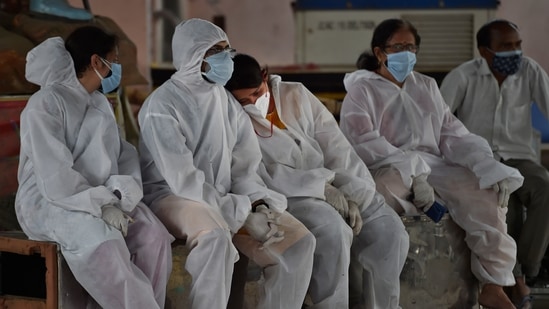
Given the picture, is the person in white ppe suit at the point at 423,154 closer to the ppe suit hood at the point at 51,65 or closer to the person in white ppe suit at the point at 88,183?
the person in white ppe suit at the point at 88,183

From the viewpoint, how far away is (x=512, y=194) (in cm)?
A: 576

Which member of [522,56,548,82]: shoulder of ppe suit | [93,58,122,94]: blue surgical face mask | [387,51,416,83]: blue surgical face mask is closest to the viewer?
[93,58,122,94]: blue surgical face mask

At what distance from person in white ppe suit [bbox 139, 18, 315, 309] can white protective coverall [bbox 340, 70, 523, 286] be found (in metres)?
0.71

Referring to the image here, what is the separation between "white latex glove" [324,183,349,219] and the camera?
193 inches

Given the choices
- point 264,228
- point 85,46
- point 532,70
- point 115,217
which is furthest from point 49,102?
point 532,70

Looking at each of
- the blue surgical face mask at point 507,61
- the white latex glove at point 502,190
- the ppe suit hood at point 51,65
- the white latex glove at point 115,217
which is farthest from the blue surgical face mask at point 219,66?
the blue surgical face mask at point 507,61

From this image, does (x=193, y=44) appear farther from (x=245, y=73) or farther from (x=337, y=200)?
(x=337, y=200)

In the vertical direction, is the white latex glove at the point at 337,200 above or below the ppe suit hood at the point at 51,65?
below

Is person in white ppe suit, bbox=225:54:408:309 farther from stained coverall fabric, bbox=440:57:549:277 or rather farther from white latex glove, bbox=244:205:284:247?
stained coverall fabric, bbox=440:57:549:277

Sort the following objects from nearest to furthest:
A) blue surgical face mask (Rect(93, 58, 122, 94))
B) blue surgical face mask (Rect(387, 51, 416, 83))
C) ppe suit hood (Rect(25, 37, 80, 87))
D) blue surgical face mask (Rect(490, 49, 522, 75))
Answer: ppe suit hood (Rect(25, 37, 80, 87))
blue surgical face mask (Rect(93, 58, 122, 94))
blue surgical face mask (Rect(387, 51, 416, 83))
blue surgical face mask (Rect(490, 49, 522, 75))

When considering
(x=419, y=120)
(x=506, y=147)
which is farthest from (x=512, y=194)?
(x=419, y=120)

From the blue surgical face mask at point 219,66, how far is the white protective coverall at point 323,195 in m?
0.33

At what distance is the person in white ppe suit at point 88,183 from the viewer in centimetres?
416

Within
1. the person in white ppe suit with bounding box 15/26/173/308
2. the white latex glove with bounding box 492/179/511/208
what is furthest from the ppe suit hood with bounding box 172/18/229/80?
the white latex glove with bounding box 492/179/511/208
